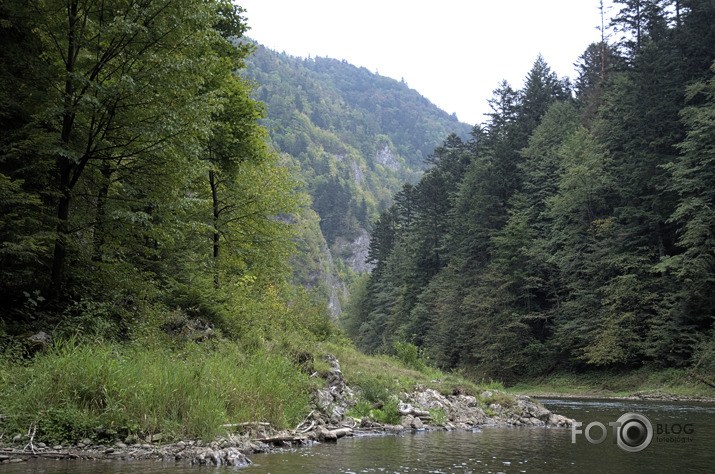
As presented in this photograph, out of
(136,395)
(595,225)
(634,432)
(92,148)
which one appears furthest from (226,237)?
(595,225)

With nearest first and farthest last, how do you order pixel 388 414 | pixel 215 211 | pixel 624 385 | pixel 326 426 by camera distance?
pixel 326 426 → pixel 388 414 → pixel 215 211 → pixel 624 385

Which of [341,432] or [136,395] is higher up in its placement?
[136,395]

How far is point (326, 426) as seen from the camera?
11922 millimetres

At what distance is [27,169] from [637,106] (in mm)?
39554

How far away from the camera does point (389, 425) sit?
13.0 meters

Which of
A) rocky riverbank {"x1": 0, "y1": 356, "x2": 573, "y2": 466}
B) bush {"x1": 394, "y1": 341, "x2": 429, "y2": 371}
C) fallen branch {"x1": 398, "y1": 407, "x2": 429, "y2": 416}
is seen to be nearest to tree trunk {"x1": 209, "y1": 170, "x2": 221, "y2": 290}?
rocky riverbank {"x1": 0, "y1": 356, "x2": 573, "y2": 466}

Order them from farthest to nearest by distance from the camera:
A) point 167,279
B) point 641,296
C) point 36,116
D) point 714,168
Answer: point 641,296, point 714,168, point 167,279, point 36,116

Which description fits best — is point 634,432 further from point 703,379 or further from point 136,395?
point 703,379

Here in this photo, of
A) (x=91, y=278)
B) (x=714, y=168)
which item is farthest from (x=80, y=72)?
(x=714, y=168)

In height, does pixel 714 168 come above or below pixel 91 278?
above

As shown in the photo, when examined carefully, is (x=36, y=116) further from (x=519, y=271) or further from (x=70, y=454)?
(x=519, y=271)

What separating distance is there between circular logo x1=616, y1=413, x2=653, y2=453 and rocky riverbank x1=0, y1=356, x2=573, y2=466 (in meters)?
1.81

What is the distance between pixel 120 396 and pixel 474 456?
6426mm

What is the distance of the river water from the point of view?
7691mm
